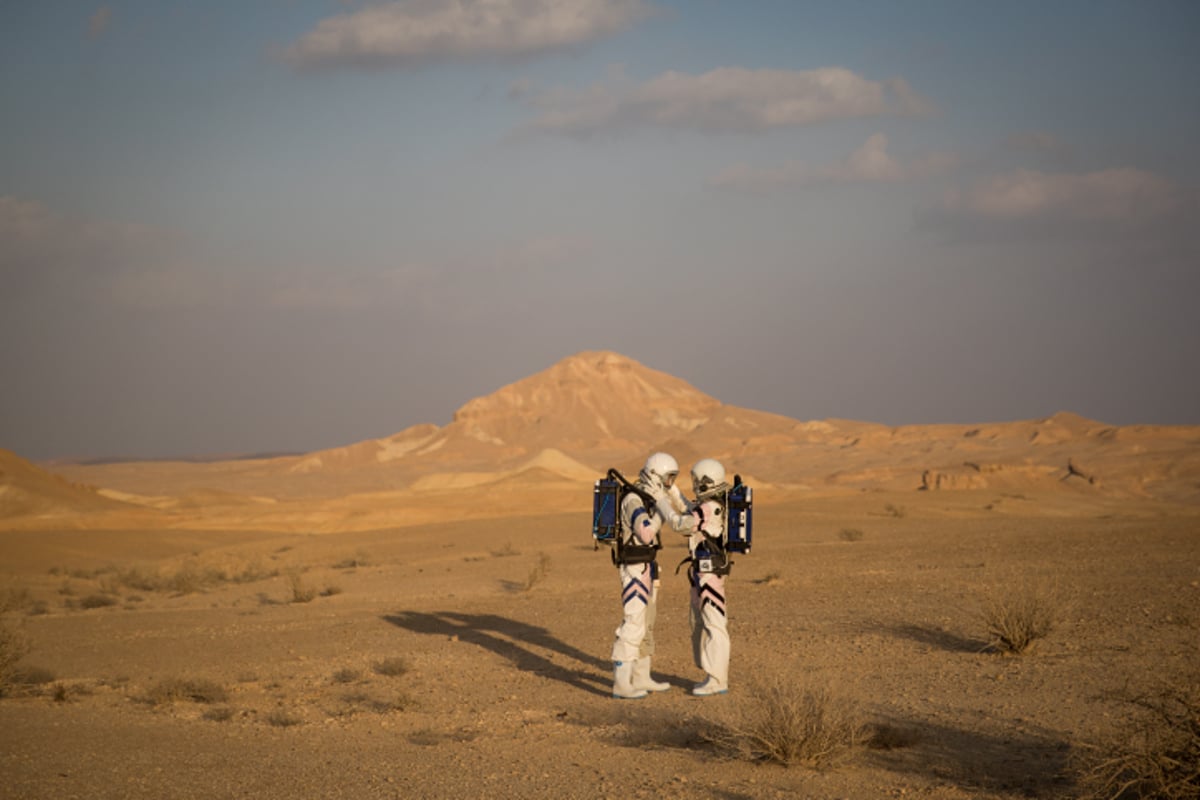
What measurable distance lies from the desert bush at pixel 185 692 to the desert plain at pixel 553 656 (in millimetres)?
28

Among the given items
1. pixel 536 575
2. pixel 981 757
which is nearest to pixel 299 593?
pixel 536 575

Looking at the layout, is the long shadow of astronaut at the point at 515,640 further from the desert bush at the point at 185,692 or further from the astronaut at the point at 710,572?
the desert bush at the point at 185,692

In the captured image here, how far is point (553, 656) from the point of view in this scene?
540 inches

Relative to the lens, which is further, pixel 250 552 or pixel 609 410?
pixel 609 410

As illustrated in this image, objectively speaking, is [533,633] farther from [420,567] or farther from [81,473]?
[81,473]

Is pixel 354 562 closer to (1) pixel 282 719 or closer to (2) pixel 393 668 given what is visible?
(2) pixel 393 668

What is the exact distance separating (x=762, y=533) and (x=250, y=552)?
14504 millimetres

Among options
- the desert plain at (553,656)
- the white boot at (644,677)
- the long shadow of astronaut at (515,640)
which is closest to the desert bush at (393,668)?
the desert plain at (553,656)

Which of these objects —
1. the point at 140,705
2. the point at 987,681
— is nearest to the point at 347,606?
the point at 140,705

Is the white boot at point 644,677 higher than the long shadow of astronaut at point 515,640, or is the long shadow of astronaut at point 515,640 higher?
the white boot at point 644,677

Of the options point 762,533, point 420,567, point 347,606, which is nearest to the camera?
point 347,606

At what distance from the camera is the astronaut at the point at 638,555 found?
10.8m

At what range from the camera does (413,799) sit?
7801mm

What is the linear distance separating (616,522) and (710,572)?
1083 millimetres
